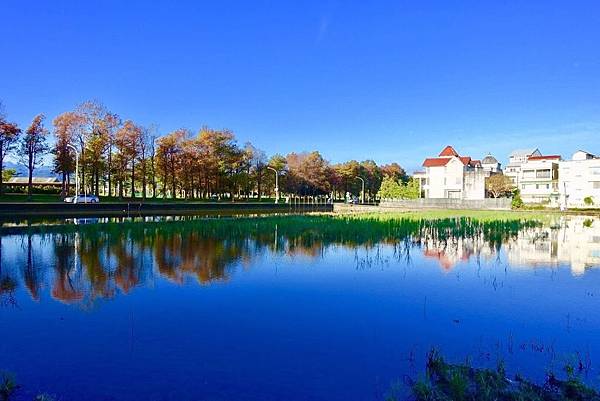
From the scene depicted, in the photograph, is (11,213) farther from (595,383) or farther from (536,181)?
(536,181)

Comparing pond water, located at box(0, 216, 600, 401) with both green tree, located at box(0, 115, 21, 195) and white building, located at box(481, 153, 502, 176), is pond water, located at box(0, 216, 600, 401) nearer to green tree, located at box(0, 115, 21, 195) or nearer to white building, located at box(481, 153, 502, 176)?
green tree, located at box(0, 115, 21, 195)

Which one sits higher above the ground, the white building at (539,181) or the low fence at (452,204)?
the white building at (539,181)

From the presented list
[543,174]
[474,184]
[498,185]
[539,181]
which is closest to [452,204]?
[474,184]

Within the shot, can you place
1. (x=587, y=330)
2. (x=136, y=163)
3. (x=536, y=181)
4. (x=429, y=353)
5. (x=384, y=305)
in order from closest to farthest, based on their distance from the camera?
1. (x=429, y=353)
2. (x=587, y=330)
3. (x=384, y=305)
4. (x=136, y=163)
5. (x=536, y=181)

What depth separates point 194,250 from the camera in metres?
14.0

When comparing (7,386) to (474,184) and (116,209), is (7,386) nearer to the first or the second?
(116,209)

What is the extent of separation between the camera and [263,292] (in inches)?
343

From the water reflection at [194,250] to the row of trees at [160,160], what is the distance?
21828mm

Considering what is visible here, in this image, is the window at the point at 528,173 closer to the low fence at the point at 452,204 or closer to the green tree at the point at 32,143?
Answer: the low fence at the point at 452,204

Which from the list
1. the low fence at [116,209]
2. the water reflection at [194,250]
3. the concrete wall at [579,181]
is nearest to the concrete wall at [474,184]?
the concrete wall at [579,181]

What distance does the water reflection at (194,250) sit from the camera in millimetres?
9383

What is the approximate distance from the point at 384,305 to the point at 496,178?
216 feet

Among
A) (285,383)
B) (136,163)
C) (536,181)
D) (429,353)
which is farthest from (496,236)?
(536,181)

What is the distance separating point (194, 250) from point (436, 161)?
5554 centimetres
